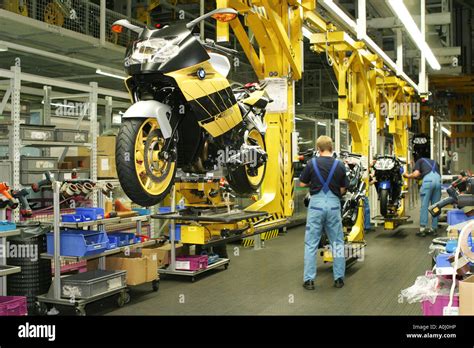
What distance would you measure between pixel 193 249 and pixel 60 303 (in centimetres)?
298

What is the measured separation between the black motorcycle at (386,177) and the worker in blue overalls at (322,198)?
4.54 m

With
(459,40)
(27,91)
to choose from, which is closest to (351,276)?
(27,91)

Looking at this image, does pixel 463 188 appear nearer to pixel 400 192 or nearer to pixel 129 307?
pixel 129 307

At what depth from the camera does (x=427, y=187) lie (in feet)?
33.4

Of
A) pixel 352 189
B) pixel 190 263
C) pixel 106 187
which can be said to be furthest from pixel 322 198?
pixel 106 187

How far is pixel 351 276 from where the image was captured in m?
6.56

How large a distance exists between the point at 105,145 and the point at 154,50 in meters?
3.39

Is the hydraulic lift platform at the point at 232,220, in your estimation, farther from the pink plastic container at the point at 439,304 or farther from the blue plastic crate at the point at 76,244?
the pink plastic container at the point at 439,304

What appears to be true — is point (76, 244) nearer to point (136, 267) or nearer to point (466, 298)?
point (136, 267)

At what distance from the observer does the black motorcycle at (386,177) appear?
10070mm

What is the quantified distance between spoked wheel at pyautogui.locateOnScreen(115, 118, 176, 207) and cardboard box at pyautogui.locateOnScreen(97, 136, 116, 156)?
127 inches

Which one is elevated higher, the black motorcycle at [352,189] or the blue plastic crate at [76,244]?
the black motorcycle at [352,189]

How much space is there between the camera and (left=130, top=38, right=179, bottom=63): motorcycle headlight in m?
2.83
